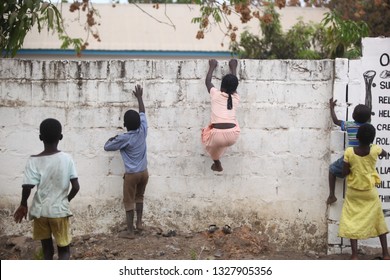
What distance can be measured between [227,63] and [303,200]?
1489mm

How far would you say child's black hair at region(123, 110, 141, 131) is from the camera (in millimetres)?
6332

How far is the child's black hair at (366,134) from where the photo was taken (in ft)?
19.5

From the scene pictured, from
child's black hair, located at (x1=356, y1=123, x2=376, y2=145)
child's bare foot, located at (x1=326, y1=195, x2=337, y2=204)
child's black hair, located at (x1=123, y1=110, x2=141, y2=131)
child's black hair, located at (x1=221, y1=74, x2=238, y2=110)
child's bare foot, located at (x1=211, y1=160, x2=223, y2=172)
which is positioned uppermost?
child's black hair, located at (x1=221, y1=74, x2=238, y2=110)

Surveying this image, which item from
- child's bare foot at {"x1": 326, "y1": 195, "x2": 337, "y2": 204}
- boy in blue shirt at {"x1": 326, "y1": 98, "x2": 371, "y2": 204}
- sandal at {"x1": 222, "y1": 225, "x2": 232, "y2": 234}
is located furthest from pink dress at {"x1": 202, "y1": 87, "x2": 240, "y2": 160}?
A: child's bare foot at {"x1": 326, "y1": 195, "x2": 337, "y2": 204}

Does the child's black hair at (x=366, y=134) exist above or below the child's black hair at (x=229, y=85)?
below

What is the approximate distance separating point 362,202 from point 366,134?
2.02 feet

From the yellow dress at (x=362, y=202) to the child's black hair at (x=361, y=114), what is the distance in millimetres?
268

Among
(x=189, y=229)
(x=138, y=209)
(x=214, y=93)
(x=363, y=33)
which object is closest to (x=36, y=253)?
(x=138, y=209)

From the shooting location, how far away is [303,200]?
6566mm

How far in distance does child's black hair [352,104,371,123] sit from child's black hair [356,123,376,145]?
157mm

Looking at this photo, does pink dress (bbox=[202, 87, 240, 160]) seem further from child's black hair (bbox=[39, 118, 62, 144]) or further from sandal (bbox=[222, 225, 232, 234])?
child's black hair (bbox=[39, 118, 62, 144])

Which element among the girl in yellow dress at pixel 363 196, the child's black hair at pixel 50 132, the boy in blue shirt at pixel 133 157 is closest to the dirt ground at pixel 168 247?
the boy in blue shirt at pixel 133 157

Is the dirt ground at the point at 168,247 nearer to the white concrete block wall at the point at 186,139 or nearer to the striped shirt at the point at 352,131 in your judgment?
the white concrete block wall at the point at 186,139

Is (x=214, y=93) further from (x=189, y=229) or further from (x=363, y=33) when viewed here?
(x=363, y=33)
